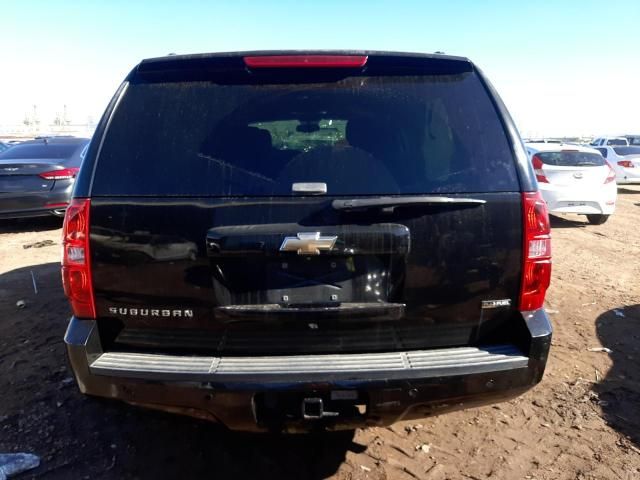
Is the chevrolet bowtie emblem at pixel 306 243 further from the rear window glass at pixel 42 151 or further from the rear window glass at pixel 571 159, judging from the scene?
the rear window glass at pixel 571 159

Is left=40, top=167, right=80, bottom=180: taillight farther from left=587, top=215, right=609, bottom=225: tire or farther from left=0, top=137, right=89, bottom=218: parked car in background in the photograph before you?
left=587, top=215, right=609, bottom=225: tire

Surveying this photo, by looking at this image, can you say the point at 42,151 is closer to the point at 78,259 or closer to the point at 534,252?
the point at 78,259

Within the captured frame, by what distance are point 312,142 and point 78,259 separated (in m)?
1.21

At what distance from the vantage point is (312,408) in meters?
2.06

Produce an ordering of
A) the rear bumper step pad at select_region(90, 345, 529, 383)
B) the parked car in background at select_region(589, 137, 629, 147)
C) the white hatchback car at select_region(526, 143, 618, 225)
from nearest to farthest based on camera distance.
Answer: the rear bumper step pad at select_region(90, 345, 529, 383)
the white hatchback car at select_region(526, 143, 618, 225)
the parked car in background at select_region(589, 137, 629, 147)

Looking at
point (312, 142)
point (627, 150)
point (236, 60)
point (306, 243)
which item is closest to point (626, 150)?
point (627, 150)

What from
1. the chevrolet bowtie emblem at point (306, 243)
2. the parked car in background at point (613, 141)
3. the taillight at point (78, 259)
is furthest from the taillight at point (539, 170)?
the parked car in background at point (613, 141)

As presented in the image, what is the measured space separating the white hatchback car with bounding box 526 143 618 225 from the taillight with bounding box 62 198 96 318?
30.2ft

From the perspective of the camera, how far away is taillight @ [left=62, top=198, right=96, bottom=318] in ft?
6.95

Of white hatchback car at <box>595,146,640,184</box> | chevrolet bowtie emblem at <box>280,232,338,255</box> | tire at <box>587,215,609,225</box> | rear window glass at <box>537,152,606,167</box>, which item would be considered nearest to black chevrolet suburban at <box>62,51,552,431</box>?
chevrolet bowtie emblem at <box>280,232,338,255</box>

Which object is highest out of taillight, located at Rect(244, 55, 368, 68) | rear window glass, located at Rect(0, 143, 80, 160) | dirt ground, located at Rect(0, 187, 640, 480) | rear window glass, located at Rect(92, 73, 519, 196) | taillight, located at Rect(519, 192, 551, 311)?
taillight, located at Rect(244, 55, 368, 68)

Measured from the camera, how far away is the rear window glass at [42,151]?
9234 mm

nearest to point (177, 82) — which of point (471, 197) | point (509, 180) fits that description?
point (471, 197)

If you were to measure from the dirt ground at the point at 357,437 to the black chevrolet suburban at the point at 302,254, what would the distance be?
0.50m
